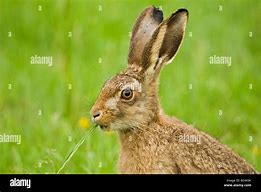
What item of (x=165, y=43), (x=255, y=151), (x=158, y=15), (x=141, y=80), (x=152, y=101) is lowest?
(x=255, y=151)

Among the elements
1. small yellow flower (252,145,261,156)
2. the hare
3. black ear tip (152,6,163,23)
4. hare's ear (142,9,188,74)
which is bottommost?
small yellow flower (252,145,261,156)

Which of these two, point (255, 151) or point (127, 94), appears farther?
point (255, 151)

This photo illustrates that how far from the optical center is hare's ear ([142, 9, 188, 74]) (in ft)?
43.3

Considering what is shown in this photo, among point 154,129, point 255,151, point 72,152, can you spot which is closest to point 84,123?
point 72,152

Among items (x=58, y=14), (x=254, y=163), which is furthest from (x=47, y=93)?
(x=254, y=163)

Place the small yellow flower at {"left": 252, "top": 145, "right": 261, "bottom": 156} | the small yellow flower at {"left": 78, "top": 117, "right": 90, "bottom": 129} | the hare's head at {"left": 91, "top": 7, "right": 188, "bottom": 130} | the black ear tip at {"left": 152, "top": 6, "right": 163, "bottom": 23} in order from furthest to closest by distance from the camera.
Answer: the small yellow flower at {"left": 252, "top": 145, "right": 261, "bottom": 156}, the small yellow flower at {"left": 78, "top": 117, "right": 90, "bottom": 129}, the black ear tip at {"left": 152, "top": 6, "right": 163, "bottom": 23}, the hare's head at {"left": 91, "top": 7, "right": 188, "bottom": 130}

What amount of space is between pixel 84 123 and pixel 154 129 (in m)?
0.74

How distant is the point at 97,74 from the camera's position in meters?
14.0

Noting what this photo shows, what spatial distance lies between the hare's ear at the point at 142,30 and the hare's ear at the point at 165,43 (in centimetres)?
10

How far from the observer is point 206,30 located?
14.3m

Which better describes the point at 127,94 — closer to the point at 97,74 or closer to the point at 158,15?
the point at 158,15

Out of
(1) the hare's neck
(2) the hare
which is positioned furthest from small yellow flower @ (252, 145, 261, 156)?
(1) the hare's neck

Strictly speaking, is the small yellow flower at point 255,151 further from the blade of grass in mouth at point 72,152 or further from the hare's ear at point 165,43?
the blade of grass in mouth at point 72,152

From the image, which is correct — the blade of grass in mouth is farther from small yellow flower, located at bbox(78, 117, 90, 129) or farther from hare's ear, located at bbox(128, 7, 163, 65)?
hare's ear, located at bbox(128, 7, 163, 65)
